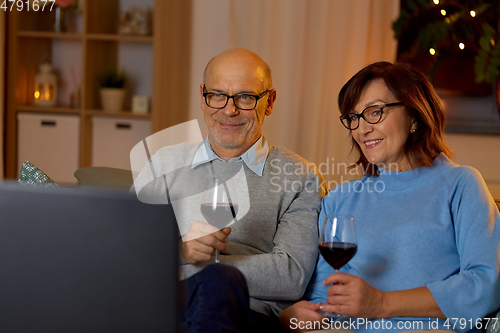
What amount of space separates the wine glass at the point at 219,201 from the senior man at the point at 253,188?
0.05 metres

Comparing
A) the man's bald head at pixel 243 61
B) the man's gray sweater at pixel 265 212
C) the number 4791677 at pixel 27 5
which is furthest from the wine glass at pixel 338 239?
the number 4791677 at pixel 27 5

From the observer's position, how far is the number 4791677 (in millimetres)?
3234

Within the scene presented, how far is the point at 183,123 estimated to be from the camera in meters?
3.62

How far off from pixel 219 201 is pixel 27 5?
2786 mm

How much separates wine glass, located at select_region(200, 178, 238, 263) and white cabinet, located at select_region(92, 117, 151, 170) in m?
2.14

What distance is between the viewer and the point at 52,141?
3.30 m

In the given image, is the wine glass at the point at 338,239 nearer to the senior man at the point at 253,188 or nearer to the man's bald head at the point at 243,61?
the senior man at the point at 253,188

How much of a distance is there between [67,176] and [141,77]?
0.87 meters

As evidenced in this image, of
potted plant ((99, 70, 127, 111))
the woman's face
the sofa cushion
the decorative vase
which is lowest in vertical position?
the sofa cushion

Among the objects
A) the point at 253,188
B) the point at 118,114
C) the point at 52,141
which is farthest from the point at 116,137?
the point at 253,188

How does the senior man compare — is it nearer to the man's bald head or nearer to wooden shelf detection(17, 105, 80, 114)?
the man's bald head

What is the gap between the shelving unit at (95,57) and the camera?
10.5ft

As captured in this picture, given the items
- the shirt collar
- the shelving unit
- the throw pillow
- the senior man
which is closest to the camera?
the senior man

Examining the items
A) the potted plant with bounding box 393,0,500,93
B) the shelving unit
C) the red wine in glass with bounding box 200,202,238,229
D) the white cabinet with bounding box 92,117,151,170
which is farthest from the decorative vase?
the red wine in glass with bounding box 200,202,238,229
